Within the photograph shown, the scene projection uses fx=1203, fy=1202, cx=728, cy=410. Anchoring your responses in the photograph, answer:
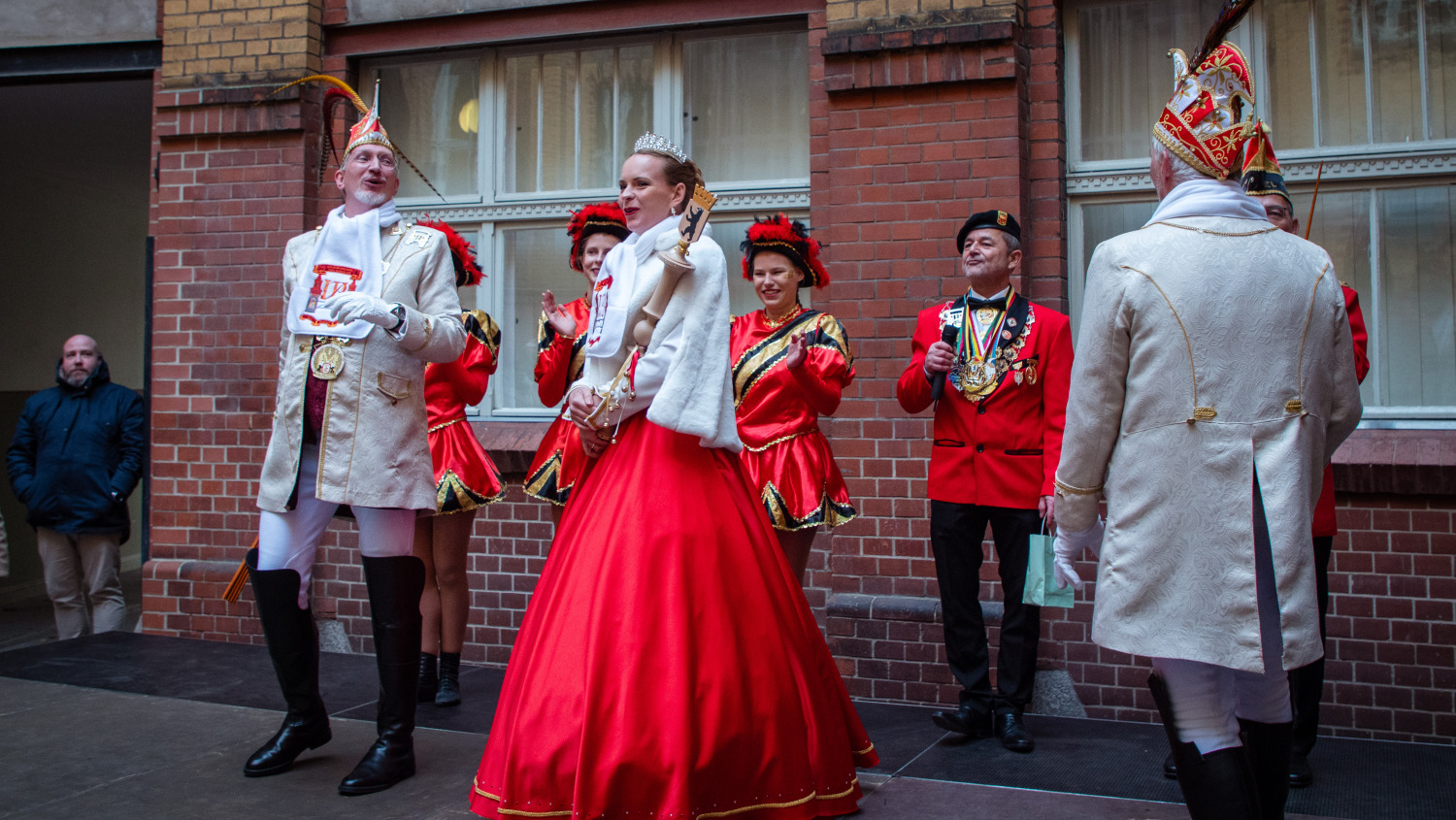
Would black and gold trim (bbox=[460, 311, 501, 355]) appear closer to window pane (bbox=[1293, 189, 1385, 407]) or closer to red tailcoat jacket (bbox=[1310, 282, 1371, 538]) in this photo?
red tailcoat jacket (bbox=[1310, 282, 1371, 538])

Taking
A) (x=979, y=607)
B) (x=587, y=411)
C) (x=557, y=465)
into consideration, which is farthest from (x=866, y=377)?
(x=587, y=411)

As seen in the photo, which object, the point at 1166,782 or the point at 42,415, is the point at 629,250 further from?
the point at 42,415

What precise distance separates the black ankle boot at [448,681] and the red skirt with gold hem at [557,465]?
85cm

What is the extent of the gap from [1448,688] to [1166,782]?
4.99 ft

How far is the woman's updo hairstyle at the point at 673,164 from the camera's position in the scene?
382 centimetres

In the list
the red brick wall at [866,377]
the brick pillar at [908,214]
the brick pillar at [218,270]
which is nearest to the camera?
the red brick wall at [866,377]

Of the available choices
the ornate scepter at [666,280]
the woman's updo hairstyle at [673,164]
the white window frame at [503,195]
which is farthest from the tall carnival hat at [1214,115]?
the white window frame at [503,195]

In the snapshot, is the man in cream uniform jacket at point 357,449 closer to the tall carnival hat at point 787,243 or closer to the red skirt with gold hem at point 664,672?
the red skirt with gold hem at point 664,672

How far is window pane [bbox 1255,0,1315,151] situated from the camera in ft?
18.0

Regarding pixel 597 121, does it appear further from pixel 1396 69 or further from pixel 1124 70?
pixel 1396 69

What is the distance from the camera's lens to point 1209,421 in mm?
2840

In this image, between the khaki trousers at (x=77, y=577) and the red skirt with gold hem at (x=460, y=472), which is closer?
the red skirt with gold hem at (x=460, y=472)

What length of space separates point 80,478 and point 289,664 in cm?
374

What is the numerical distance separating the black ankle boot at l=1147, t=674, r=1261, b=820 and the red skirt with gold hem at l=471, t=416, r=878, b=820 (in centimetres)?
101
